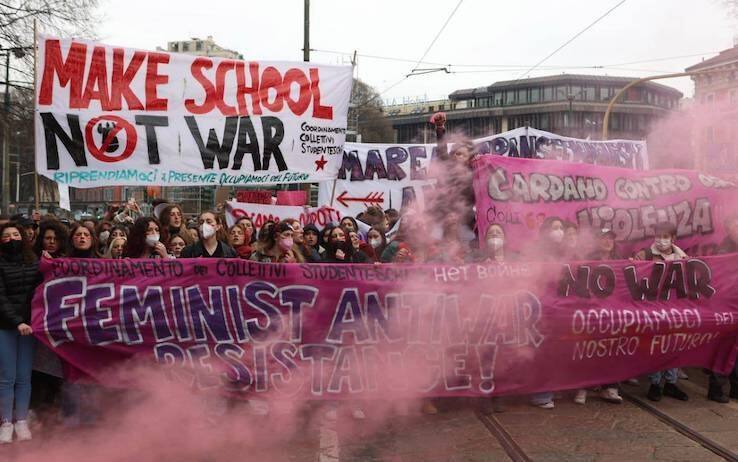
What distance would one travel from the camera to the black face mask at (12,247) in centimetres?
430

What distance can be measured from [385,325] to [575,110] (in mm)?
54434

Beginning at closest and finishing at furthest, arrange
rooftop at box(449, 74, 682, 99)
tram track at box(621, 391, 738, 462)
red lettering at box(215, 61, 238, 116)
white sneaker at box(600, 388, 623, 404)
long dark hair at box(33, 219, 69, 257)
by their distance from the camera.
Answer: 1. tram track at box(621, 391, 738, 462)
2. long dark hair at box(33, 219, 69, 257)
3. white sneaker at box(600, 388, 623, 404)
4. red lettering at box(215, 61, 238, 116)
5. rooftop at box(449, 74, 682, 99)

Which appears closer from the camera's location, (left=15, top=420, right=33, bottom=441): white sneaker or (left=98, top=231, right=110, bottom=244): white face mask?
(left=15, top=420, right=33, bottom=441): white sneaker

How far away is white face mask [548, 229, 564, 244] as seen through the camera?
18.0 ft

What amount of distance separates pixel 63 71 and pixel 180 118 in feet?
3.52

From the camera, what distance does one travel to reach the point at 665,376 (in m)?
5.21

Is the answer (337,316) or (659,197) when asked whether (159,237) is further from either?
(659,197)

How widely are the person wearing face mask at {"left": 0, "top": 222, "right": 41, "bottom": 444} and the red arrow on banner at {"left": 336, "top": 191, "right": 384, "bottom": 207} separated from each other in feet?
18.0

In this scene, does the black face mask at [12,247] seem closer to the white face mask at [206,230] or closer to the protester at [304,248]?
the white face mask at [206,230]

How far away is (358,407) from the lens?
4754mm

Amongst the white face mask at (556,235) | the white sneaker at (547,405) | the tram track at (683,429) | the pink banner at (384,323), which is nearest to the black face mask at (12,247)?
the pink banner at (384,323)

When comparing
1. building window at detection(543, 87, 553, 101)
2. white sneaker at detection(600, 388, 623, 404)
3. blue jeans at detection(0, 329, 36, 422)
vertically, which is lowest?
white sneaker at detection(600, 388, 623, 404)

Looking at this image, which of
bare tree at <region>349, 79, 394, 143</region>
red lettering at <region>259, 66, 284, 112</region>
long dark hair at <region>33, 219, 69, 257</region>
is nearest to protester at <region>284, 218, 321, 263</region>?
red lettering at <region>259, 66, 284, 112</region>

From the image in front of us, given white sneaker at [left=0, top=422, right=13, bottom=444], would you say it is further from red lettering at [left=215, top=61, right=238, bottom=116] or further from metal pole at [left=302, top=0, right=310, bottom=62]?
metal pole at [left=302, top=0, right=310, bottom=62]
